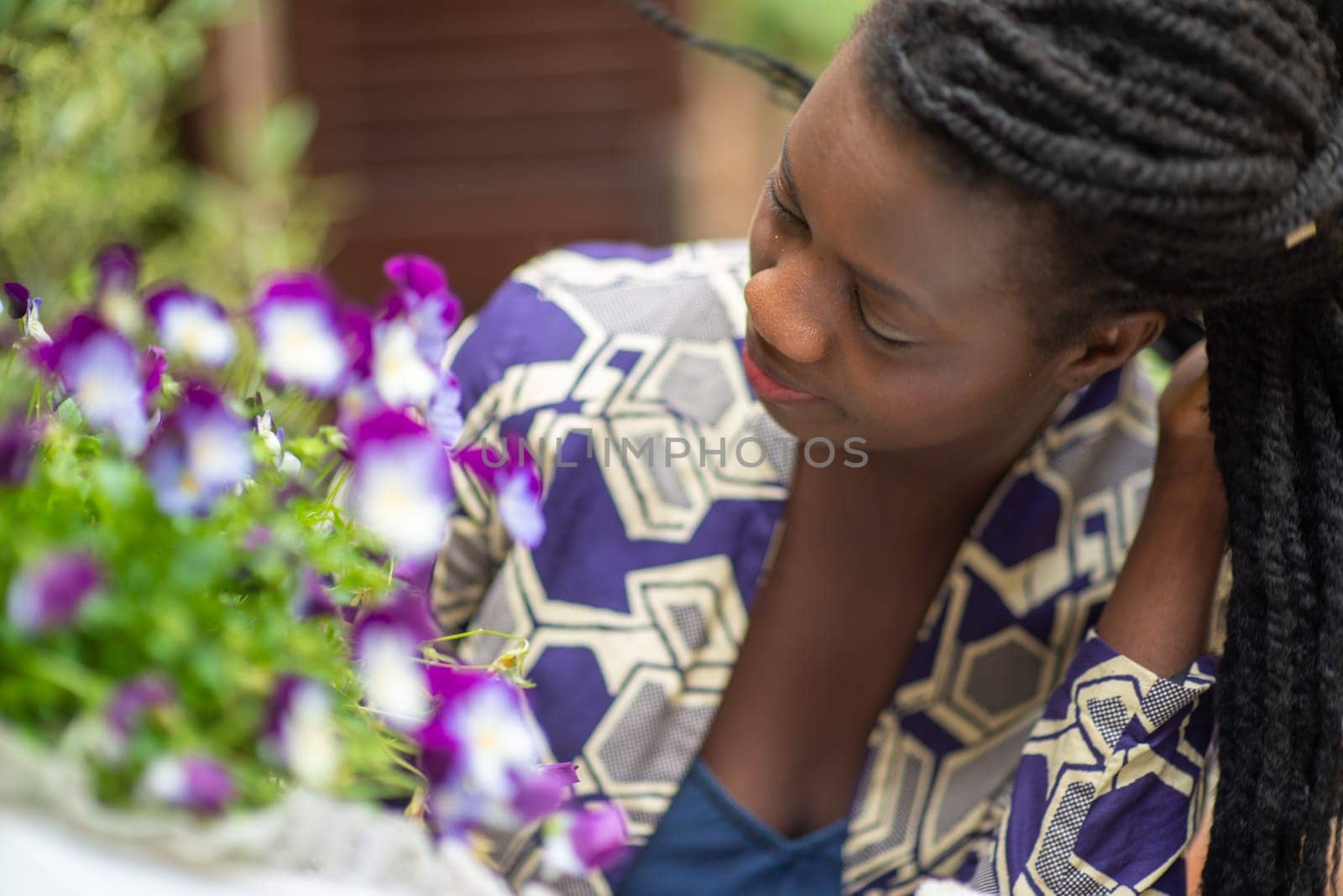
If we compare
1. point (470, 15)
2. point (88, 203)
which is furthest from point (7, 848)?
point (470, 15)

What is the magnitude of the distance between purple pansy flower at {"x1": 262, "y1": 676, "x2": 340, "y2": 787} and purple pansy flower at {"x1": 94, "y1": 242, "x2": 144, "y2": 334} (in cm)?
21

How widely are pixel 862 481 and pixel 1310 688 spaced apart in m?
0.36

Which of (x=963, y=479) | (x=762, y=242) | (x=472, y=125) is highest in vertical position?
(x=762, y=242)

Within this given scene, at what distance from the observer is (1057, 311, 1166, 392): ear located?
2.65ft

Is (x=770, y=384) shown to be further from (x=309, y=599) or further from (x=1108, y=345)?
(x=309, y=599)

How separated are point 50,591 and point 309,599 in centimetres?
11

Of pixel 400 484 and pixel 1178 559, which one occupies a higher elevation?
pixel 400 484

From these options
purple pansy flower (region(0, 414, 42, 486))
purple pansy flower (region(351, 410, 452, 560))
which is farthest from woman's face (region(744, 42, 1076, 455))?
purple pansy flower (region(0, 414, 42, 486))

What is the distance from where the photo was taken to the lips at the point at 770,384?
32.9 inches

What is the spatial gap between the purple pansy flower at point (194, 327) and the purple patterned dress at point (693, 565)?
46 centimetres

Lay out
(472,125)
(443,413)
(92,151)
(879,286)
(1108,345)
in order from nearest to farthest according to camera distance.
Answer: (443,413) → (879,286) → (1108,345) → (92,151) → (472,125)

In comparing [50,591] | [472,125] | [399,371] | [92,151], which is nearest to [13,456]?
[50,591]

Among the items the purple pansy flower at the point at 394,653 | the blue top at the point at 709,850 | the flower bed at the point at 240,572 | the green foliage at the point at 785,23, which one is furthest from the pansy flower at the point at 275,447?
the green foliage at the point at 785,23

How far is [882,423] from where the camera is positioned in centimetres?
81
